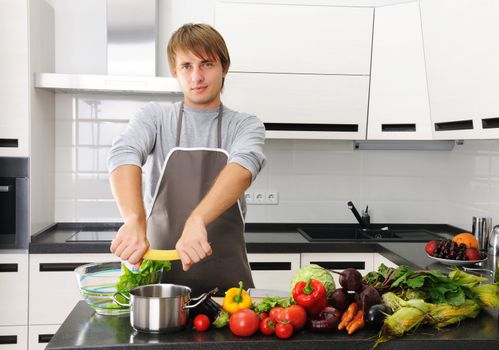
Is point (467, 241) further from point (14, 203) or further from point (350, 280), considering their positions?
point (14, 203)

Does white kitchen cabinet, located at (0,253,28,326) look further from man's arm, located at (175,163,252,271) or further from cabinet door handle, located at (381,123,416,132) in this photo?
cabinet door handle, located at (381,123,416,132)

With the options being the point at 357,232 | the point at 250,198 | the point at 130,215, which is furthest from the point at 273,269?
the point at 130,215

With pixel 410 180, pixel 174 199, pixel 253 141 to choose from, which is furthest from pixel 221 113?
pixel 410 180

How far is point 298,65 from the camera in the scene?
10.5 feet

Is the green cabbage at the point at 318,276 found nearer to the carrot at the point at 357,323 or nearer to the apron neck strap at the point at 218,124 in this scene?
the carrot at the point at 357,323

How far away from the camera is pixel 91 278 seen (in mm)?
1602

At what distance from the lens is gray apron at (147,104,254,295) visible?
2.04m

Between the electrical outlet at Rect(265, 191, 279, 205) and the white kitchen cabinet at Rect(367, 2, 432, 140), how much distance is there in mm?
708

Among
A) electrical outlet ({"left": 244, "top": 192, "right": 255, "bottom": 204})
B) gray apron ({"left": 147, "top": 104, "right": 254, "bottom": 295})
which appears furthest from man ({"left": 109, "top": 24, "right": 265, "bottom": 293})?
electrical outlet ({"left": 244, "top": 192, "right": 255, "bottom": 204})

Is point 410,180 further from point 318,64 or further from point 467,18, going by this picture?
point 467,18

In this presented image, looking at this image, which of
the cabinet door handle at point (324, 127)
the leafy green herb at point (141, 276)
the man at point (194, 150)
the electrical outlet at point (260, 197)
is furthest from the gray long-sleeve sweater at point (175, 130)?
the electrical outlet at point (260, 197)

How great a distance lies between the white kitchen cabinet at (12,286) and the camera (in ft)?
9.55

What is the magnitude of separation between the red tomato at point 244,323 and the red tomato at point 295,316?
0.08 m

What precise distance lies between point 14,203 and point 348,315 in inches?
79.9
